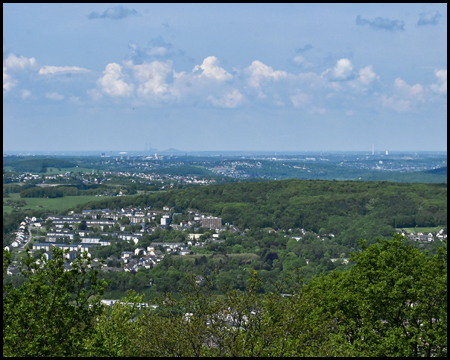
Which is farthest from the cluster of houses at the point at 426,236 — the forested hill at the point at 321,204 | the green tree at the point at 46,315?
the green tree at the point at 46,315

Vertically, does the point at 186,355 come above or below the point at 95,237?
above

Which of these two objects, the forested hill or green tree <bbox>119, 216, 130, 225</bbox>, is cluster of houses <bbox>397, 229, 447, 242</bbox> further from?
green tree <bbox>119, 216, 130, 225</bbox>

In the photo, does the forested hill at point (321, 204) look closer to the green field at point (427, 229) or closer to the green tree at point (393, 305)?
the green field at point (427, 229)

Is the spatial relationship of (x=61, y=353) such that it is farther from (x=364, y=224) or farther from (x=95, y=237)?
(x=364, y=224)

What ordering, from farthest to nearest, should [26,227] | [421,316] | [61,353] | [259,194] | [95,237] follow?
[259,194] < [95,237] < [26,227] < [421,316] < [61,353]

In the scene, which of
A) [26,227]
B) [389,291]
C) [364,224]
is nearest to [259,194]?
[364,224]

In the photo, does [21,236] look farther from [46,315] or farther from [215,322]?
[215,322]
